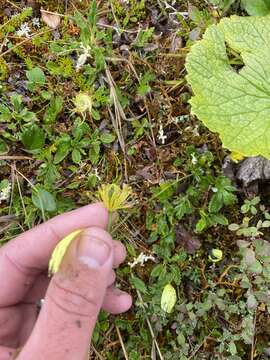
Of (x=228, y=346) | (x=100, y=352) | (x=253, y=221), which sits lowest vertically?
(x=100, y=352)

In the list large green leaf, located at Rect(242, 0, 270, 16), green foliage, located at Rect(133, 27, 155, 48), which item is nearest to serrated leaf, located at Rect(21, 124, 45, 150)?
green foliage, located at Rect(133, 27, 155, 48)

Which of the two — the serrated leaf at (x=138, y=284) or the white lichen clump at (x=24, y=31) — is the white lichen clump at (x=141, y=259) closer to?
the serrated leaf at (x=138, y=284)

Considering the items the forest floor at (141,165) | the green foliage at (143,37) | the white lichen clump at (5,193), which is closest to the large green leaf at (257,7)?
the forest floor at (141,165)

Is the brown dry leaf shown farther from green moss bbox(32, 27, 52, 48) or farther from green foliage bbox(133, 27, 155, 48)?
green foliage bbox(133, 27, 155, 48)

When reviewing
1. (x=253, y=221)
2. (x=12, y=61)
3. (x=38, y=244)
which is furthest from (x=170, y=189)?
(x=12, y=61)

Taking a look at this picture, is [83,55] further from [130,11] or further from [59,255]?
[59,255]

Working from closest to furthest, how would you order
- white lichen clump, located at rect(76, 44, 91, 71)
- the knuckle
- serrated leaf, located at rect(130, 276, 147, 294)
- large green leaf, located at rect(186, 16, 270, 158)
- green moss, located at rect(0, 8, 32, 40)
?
1. the knuckle
2. large green leaf, located at rect(186, 16, 270, 158)
3. serrated leaf, located at rect(130, 276, 147, 294)
4. white lichen clump, located at rect(76, 44, 91, 71)
5. green moss, located at rect(0, 8, 32, 40)

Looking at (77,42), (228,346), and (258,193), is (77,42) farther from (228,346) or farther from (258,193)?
(228,346)
